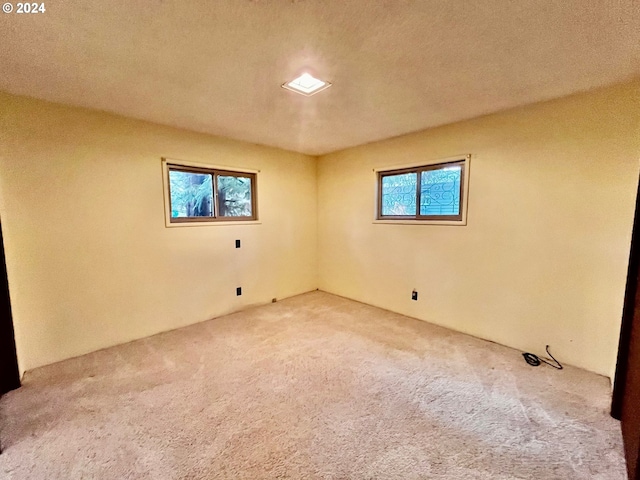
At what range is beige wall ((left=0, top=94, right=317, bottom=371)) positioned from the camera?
218 cm

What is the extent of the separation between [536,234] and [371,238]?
185 cm

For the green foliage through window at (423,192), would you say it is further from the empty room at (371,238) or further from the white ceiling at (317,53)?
the white ceiling at (317,53)

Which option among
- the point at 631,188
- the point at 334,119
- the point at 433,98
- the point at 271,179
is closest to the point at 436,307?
the point at 631,188

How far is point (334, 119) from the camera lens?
2.77m

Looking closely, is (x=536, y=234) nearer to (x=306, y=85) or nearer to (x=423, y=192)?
(x=423, y=192)

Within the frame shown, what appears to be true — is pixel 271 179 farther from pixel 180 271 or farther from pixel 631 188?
pixel 631 188

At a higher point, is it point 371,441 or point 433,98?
point 433,98

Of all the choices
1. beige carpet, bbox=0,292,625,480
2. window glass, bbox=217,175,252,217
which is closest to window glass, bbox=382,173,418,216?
beige carpet, bbox=0,292,625,480

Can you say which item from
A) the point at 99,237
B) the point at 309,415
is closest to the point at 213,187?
the point at 99,237

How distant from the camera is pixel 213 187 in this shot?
3385 millimetres

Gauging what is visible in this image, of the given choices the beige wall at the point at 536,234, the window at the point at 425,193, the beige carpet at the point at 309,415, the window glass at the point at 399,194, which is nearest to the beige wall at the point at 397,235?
the beige wall at the point at 536,234

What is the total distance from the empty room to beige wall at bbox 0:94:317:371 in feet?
0.06

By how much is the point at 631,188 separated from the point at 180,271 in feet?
13.5

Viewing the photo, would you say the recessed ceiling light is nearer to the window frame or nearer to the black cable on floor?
the window frame
